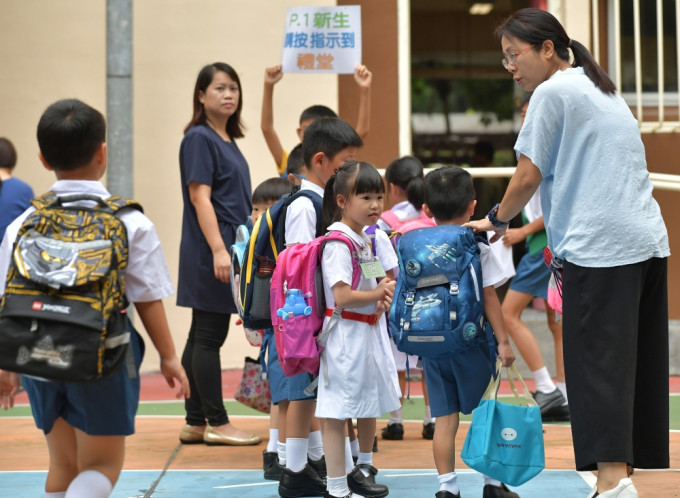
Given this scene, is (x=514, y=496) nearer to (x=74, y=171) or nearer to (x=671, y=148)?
(x=74, y=171)

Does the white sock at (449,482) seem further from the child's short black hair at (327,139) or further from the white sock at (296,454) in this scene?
the child's short black hair at (327,139)

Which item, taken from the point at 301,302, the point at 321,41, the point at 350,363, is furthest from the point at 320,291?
the point at 321,41

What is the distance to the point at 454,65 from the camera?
1772 centimetres

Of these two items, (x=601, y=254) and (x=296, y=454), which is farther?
(x=296, y=454)

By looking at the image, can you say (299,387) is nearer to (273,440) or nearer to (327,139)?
(273,440)

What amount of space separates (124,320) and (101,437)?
0.41 m

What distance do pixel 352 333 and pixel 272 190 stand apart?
138 cm

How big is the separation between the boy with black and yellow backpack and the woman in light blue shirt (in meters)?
1.57

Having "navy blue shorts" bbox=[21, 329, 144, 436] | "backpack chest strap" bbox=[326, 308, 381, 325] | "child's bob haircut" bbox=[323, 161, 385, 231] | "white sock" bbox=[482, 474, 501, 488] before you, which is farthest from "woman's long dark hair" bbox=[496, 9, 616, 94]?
"navy blue shorts" bbox=[21, 329, 144, 436]

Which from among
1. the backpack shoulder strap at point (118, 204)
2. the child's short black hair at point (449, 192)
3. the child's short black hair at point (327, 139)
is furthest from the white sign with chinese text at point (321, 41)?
the backpack shoulder strap at point (118, 204)

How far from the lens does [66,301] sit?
11.5 feet

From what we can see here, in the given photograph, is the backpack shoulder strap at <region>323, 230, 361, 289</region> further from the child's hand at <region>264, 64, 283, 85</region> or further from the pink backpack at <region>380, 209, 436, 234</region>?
the child's hand at <region>264, 64, 283, 85</region>

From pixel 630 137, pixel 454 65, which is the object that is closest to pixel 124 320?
pixel 630 137

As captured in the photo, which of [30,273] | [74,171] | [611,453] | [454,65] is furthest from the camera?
[454,65]
